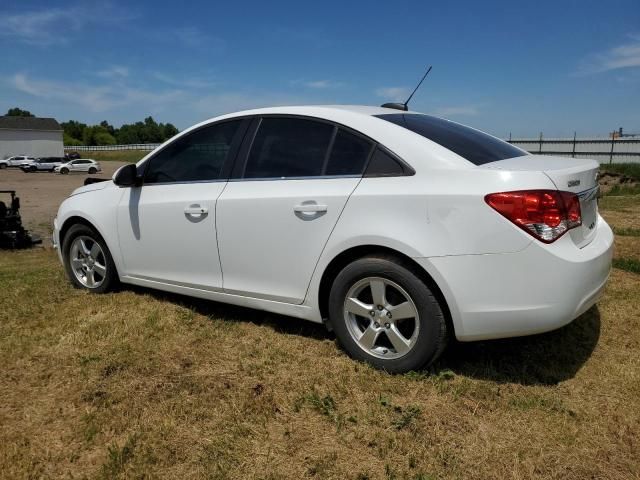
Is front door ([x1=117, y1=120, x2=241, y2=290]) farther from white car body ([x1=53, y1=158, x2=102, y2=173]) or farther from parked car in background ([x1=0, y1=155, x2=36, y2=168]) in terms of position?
parked car in background ([x1=0, y1=155, x2=36, y2=168])

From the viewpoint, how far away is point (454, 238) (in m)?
2.85

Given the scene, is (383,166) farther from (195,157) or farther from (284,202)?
(195,157)

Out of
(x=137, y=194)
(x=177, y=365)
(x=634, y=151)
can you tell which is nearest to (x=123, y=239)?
(x=137, y=194)

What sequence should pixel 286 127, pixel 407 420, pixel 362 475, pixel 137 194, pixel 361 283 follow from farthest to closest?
pixel 137 194 → pixel 286 127 → pixel 361 283 → pixel 407 420 → pixel 362 475

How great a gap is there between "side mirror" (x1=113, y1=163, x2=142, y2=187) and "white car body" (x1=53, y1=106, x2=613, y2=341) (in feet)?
0.32

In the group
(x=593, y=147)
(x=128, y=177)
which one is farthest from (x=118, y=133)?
(x=128, y=177)

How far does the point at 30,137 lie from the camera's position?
6850cm

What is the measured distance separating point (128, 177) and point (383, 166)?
7.10ft

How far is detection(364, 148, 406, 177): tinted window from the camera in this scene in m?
3.10

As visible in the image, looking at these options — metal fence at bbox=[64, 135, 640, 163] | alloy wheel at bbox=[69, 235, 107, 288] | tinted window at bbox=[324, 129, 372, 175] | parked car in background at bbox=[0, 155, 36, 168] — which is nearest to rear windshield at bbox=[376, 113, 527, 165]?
tinted window at bbox=[324, 129, 372, 175]

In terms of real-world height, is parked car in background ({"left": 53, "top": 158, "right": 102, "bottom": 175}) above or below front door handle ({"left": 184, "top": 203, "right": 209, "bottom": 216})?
below

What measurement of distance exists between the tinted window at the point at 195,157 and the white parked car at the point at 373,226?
1 cm

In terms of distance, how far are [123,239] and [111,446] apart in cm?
222

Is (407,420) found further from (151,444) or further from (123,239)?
(123,239)
